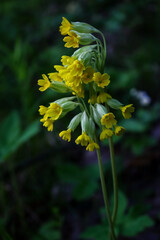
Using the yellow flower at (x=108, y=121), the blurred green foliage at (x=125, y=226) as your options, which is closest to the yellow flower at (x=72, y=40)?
the yellow flower at (x=108, y=121)

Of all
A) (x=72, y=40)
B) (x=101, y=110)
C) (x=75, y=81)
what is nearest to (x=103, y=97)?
(x=101, y=110)

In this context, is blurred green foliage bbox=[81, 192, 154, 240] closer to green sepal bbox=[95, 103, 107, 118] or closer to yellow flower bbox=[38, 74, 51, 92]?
green sepal bbox=[95, 103, 107, 118]

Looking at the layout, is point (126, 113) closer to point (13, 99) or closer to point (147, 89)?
point (13, 99)

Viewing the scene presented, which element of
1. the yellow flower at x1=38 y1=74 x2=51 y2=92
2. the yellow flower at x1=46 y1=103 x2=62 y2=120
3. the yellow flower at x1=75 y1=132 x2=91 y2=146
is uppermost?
the yellow flower at x1=38 y1=74 x2=51 y2=92

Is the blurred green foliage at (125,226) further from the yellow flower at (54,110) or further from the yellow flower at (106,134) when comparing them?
the yellow flower at (54,110)

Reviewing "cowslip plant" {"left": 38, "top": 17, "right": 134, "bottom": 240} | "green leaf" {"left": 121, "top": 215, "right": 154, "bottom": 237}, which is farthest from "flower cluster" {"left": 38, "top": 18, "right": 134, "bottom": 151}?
"green leaf" {"left": 121, "top": 215, "right": 154, "bottom": 237}

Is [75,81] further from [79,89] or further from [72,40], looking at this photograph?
[72,40]

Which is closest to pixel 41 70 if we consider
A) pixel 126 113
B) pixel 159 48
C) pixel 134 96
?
pixel 134 96
